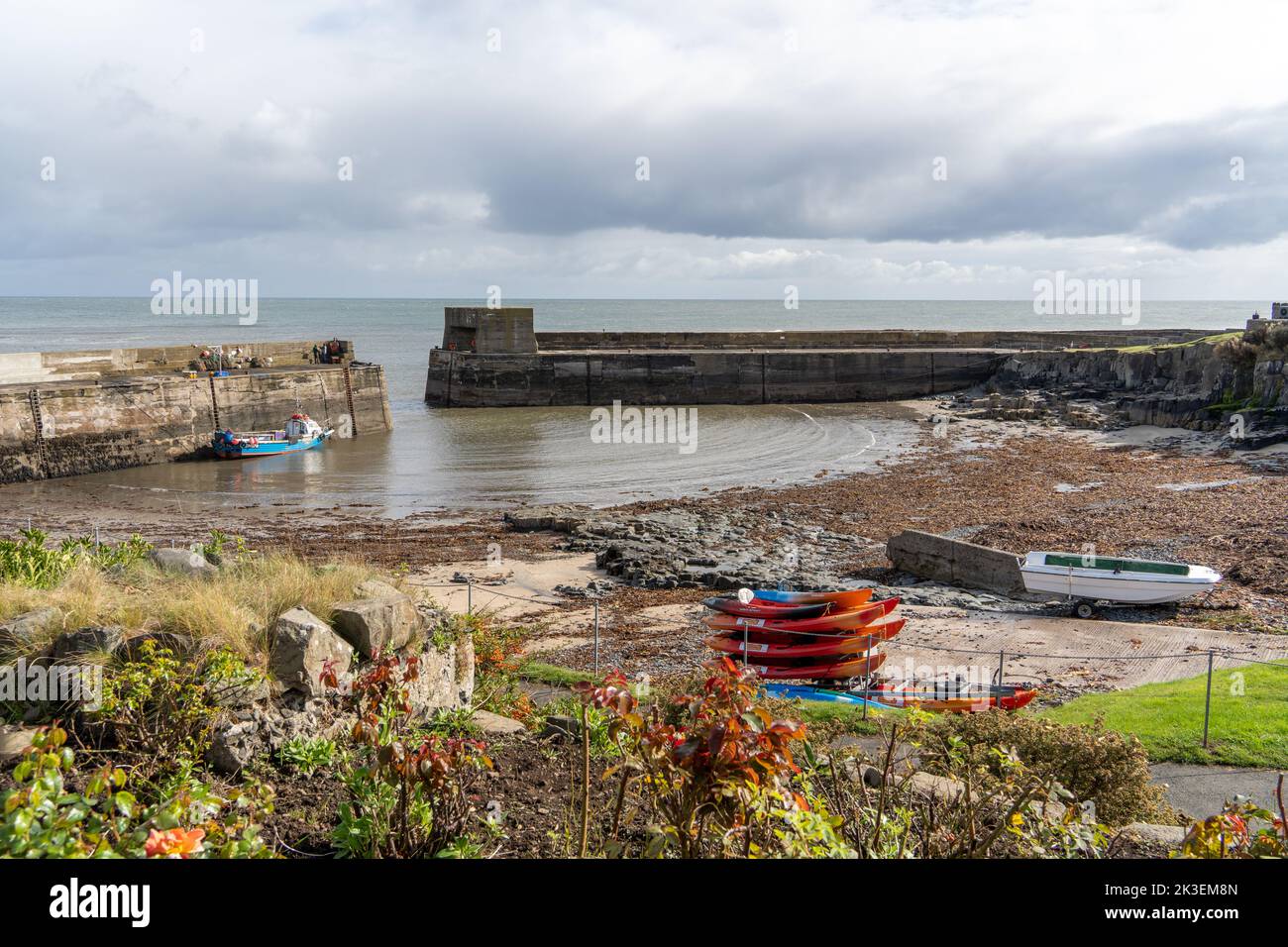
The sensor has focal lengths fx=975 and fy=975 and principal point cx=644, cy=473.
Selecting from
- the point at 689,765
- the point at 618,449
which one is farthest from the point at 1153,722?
the point at 618,449

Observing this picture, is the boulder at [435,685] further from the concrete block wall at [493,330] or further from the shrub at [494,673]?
the concrete block wall at [493,330]

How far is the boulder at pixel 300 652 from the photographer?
6.04 metres

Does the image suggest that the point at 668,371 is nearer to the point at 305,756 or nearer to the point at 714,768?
the point at 305,756

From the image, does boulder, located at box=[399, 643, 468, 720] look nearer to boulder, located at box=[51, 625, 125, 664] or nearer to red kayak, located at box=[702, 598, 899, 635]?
boulder, located at box=[51, 625, 125, 664]

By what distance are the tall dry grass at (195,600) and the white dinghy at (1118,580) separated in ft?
40.2

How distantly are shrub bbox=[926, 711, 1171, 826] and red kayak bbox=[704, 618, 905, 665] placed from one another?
16.2ft

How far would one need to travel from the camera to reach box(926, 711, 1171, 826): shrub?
252 inches

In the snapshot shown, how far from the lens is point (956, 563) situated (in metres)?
17.8

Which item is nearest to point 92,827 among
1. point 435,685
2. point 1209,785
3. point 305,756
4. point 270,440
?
point 305,756

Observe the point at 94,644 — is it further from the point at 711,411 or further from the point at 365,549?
the point at 711,411

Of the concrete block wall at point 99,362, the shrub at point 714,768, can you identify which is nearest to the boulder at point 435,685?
the shrub at point 714,768

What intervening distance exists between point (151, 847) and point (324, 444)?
38.0m

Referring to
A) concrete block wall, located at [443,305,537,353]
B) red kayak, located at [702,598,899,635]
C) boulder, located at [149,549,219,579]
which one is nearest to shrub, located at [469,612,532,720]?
boulder, located at [149,549,219,579]

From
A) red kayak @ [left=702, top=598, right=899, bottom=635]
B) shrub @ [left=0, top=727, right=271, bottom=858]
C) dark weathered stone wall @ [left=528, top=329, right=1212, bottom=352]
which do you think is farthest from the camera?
dark weathered stone wall @ [left=528, top=329, right=1212, bottom=352]
